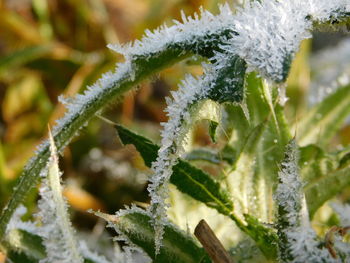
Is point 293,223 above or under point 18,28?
under

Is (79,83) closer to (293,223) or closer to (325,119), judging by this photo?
(325,119)

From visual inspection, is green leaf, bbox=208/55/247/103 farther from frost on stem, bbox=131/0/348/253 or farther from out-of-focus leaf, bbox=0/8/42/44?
out-of-focus leaf, bbox=0/8/42/44

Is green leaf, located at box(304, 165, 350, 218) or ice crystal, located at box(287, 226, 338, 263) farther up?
green leaf, located at box(304, 165, 350, 218)

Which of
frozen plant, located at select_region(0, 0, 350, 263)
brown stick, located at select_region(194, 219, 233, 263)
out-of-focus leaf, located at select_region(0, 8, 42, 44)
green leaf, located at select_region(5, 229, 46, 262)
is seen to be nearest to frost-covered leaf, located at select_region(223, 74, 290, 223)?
frozen plant, located at select_region(0, 0, 350, 263)

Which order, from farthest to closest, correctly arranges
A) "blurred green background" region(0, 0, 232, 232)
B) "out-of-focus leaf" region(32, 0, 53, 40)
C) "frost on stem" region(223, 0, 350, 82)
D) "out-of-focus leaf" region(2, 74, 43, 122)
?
1. "out-of-focus leaf" region(32, 0, 53, 40)
2. "out-of-focus leaf" region(2, 74, 43, 122)
3. "blurred green background" region(0, 0, 232, 232)
4. "frost on stem" region(223, 0, 350, 82)

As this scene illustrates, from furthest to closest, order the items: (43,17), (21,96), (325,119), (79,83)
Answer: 1. (43,17)
2. (21,96)
3. (79,83)
4. (325,119)

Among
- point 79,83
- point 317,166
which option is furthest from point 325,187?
point 79,83

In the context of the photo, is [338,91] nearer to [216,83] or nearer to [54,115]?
[216,83]
